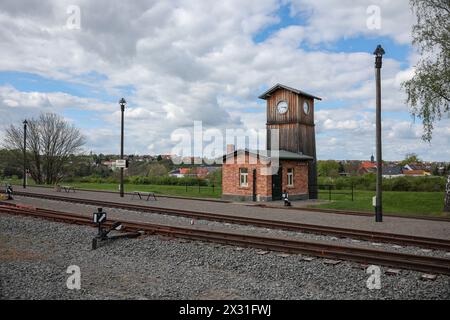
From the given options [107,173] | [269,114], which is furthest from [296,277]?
[107,173]

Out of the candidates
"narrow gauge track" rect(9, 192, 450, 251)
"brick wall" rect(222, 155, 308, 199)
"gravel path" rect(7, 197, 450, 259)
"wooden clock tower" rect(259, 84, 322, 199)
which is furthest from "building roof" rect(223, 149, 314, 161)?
"gravel path" rect(7, 197, 450, 259)

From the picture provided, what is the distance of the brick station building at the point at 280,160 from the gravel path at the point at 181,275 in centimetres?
1413

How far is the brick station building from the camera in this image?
83.2ft

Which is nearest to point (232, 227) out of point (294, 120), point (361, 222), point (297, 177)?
point (361, 222)

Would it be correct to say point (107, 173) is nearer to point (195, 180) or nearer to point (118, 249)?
point (195, 180)

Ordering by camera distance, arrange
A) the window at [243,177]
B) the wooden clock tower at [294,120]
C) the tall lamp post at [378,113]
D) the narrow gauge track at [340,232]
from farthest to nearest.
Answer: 1. the wooden clock tower at [294,120]
2. the window at [243,177]
3. the tall lamp post at [378,113]
4. the narrow gauge track at [340,232]

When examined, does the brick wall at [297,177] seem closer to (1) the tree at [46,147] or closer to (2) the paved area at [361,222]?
(2) the paved area at [361,222]

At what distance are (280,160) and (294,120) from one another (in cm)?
403

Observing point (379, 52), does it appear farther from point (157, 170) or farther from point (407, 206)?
point (157, 170)

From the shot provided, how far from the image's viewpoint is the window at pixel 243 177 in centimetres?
2610

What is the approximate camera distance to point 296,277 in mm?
8305

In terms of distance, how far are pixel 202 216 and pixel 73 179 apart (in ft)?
144

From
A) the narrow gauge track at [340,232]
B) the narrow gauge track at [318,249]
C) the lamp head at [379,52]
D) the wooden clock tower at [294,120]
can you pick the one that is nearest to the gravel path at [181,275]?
the narrow gauge track at [318,249]

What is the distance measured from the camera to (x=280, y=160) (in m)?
25.6
